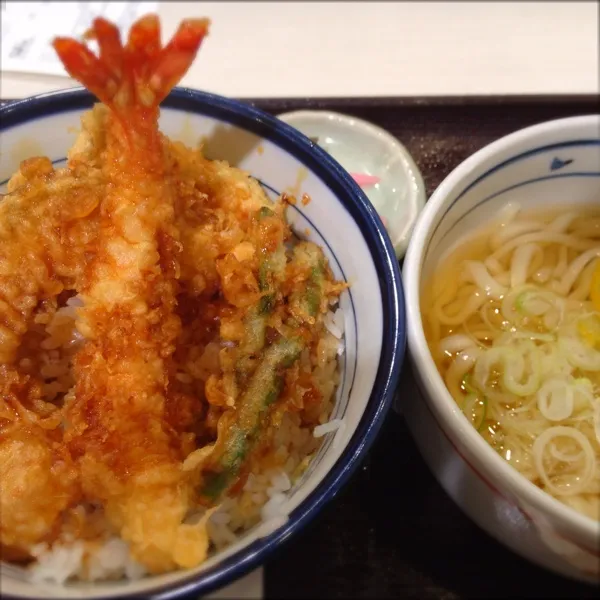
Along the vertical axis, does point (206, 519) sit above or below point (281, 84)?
below

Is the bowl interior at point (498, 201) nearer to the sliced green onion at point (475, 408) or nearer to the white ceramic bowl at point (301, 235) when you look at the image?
the white ceramic bowl at point (301, 235)

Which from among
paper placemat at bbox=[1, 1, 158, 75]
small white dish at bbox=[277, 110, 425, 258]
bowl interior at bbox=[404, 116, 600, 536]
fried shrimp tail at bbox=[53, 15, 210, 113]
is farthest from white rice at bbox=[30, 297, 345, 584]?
paper placemat at bbox=[1, 1, 158, 75]

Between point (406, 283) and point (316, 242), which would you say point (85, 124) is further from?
Answer: point (406, 283)

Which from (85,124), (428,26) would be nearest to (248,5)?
(428,26)

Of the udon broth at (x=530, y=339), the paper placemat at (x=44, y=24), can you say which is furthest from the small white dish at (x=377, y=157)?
the paper placemat at (x=44, y=24)

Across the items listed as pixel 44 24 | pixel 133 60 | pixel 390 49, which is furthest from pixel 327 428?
pixel 44 24

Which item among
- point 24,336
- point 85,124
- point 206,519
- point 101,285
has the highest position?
point 85,124

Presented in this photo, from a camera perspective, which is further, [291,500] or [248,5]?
[248,5]
